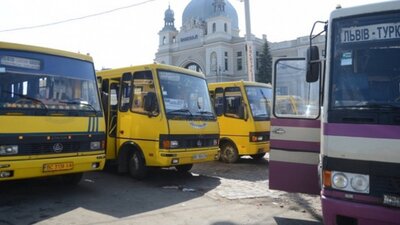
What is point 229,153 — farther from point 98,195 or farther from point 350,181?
point 350,181

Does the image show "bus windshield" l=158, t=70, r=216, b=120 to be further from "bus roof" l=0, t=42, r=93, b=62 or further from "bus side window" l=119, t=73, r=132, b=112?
"bus roof" l=0, t=42, r=93, b=62

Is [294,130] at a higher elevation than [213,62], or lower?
lower

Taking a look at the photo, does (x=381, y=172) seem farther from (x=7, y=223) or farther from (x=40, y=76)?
→ (x=40, y=76)

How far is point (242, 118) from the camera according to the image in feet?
39.5

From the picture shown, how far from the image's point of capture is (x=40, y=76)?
7.17 meters

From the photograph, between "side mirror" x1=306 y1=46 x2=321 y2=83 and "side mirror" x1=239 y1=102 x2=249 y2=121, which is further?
"side mirror" x1=239 y1=102 x2=249 y2=121

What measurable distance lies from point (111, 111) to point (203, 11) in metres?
76.8

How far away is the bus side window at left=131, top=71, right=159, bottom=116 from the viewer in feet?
29.2

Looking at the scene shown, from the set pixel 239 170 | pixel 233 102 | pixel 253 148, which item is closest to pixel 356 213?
pixel 239 170

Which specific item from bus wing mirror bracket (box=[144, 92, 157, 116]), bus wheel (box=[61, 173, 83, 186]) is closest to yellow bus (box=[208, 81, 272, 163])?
bus wing mirror bracket (box=[144, 92, 157, 116])

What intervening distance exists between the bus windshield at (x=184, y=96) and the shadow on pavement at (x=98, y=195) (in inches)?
60.0

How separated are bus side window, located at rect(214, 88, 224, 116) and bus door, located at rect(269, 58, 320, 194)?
249 inches

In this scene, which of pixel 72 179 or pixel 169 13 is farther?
pixel 169 13

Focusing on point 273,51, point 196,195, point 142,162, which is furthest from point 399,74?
point 273,51
